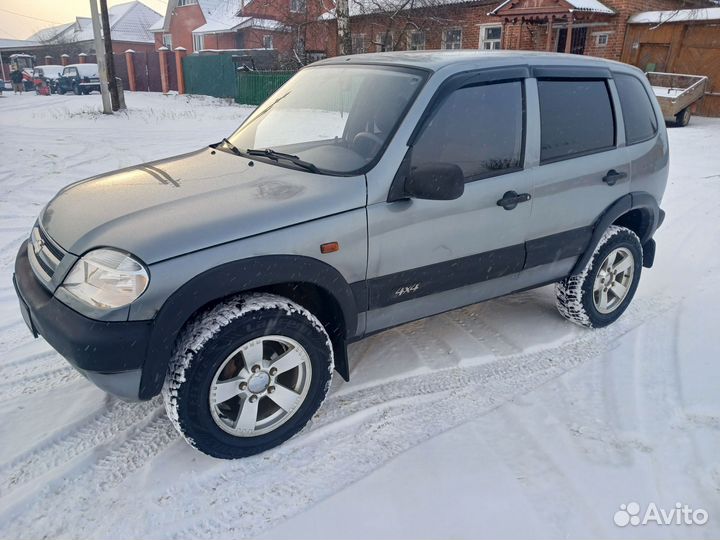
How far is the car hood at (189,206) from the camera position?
233 cm

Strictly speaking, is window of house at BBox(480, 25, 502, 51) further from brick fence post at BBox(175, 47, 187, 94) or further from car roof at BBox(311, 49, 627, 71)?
car roof at BBox(311, 49, 627, 71)

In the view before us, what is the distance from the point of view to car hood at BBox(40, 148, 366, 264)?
2.33 metres

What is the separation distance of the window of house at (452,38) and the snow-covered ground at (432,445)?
19782mm

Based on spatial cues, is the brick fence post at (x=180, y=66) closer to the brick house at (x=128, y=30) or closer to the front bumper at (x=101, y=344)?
the brick house at (x=128, y=30)

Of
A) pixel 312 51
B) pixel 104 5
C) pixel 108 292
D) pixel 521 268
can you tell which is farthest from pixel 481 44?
pixel 108 292

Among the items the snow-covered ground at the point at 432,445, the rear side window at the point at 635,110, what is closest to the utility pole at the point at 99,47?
the snow-covered ground at the point at 432,445

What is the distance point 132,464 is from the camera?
2.60 m

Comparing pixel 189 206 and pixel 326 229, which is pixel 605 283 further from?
pixel 189 206

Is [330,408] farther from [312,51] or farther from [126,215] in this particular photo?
[312,51]

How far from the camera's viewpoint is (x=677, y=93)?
14.1m

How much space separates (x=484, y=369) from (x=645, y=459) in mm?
1028

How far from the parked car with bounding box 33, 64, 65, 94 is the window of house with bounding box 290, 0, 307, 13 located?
668 inches

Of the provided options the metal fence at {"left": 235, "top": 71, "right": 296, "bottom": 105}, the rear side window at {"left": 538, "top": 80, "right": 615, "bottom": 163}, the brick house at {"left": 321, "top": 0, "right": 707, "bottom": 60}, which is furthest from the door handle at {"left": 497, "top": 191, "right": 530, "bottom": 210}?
the metal fence at {"left": 235, "top": 71, "right": 296, "bottom": 105}

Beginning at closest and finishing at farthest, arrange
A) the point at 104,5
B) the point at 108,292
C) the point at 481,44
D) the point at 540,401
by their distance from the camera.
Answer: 1. the point at 108,292
2. the point at 540,401
3. the point at 104,5
4. the point at 481,44
